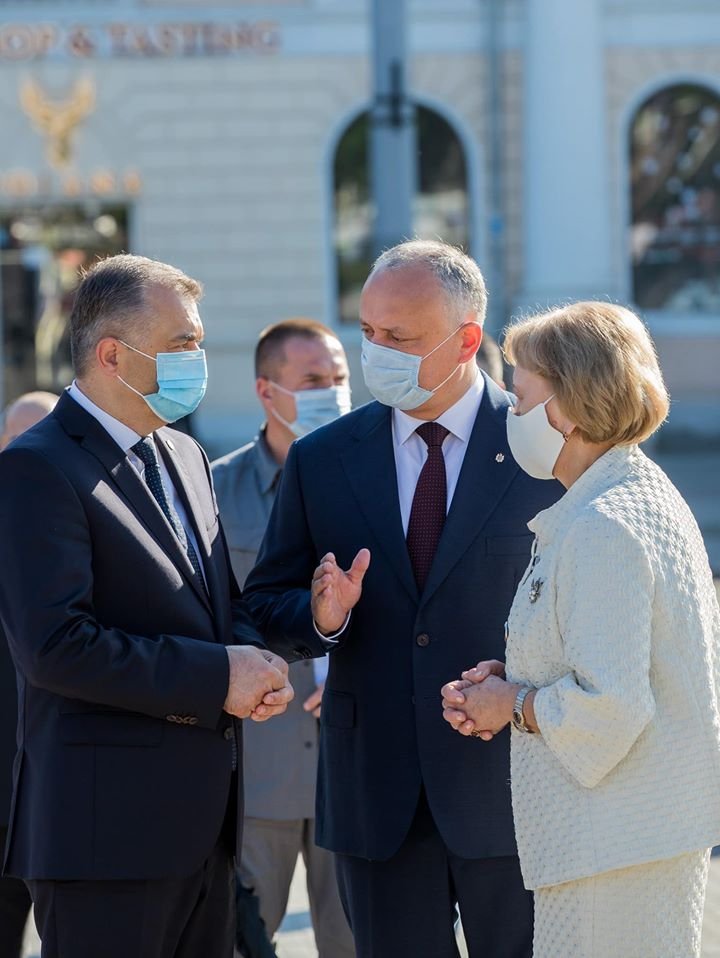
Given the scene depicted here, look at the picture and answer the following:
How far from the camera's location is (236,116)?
1898cm

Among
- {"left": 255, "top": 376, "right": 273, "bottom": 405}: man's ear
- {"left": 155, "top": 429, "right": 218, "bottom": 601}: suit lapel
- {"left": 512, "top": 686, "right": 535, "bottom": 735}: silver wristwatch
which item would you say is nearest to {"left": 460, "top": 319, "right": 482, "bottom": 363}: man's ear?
{"left": 155, "top": 429, "right": 218, "bottom": 601}: suit lapel

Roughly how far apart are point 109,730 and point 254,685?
0.31 metres

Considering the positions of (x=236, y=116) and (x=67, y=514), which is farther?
(x=236, y=116)

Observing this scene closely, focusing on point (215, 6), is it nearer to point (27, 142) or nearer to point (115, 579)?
point (27, 142)

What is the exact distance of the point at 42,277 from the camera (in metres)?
19.3

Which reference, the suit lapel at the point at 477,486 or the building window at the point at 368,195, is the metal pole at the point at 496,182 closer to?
the building window at the point at 368,195

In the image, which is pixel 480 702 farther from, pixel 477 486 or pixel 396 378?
pixel 396 378

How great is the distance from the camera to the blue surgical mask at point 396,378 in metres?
3.56

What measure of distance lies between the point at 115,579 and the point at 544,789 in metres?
0.98

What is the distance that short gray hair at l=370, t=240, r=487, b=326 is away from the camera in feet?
11.8

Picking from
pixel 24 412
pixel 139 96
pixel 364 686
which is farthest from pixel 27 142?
pixel 364 686

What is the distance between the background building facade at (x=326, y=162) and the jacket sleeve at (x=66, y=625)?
15692 mm

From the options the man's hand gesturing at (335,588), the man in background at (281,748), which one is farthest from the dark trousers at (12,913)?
the man's hand gesturing at (335,588)

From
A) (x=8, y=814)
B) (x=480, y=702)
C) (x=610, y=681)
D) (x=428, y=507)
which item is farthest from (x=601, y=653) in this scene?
(x=8, y=814)
